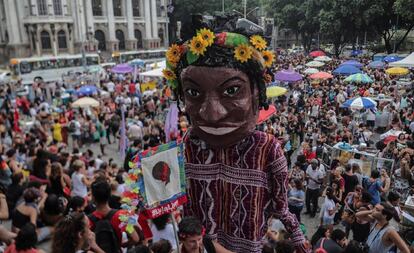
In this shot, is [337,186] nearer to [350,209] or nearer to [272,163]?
[350,209]

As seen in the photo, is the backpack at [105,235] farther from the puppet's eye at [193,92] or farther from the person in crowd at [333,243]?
the person in crowd at [333,243]

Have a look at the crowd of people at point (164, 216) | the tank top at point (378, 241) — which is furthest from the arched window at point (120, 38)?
the tank top at point (378, 241)

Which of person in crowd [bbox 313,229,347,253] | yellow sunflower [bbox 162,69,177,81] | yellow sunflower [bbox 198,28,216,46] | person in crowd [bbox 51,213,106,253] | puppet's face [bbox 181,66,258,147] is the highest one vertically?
yellow sunflower [bbox 198,28,216,46]

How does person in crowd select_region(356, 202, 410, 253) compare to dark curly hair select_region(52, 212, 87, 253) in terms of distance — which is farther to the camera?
person in crowd select_region(356, 202, 410, 253)

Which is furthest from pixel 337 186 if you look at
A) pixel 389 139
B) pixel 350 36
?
pixel 350 36

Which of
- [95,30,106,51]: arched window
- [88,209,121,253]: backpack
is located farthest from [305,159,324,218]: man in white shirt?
[95,30,106,51]: arched window

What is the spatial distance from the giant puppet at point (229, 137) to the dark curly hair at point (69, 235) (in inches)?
41.1

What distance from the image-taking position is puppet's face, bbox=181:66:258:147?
3.21 meters

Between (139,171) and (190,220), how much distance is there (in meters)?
0.57

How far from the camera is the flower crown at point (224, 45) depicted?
321cm

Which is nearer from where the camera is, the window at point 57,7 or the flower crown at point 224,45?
the flower crown at point 224,45

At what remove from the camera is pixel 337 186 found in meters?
7.72

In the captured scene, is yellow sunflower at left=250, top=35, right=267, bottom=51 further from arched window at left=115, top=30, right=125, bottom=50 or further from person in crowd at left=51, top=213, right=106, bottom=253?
arched window at left=115, top=30, right=125, bottom=50

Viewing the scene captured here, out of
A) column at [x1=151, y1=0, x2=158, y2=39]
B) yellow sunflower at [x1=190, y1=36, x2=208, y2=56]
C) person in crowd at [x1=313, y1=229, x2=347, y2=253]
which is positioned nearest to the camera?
yellow sunflower at [x1=190, y1=36, x2=208, y2=56]
